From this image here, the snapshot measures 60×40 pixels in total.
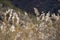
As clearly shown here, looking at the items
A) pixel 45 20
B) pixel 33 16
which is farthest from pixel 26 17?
pixel 45 20

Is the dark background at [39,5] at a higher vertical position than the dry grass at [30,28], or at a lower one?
higher

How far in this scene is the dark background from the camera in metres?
4.91

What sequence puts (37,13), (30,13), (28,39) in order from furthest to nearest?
(30,13)
(37,13)
(28,39)

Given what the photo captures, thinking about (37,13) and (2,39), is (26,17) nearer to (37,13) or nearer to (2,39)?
(37,13)

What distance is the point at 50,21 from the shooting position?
4.29m

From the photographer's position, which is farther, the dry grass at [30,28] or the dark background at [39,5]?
the dark background at [39,5]

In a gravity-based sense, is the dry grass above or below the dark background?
below

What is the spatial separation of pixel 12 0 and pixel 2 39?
123 centimetres

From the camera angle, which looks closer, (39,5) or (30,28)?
(30,28)

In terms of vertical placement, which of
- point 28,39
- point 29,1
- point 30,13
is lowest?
point 28,39

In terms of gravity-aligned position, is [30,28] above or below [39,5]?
below

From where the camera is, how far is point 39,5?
16.5ft

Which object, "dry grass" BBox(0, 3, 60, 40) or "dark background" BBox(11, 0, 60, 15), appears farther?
"dark background" BBox(11, 0, 60, 15)

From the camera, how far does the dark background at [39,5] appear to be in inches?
193
